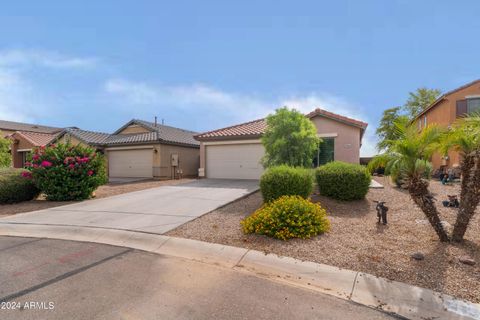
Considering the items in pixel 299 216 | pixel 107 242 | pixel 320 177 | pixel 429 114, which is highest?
pixel 429 114

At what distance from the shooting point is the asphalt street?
2.99 m

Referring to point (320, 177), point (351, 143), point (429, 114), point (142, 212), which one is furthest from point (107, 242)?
point (429, 114)

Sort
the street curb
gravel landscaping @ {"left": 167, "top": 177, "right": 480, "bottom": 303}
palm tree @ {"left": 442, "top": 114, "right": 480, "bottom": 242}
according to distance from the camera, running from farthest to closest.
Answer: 1. palm tree @ {"left": 442, "top": 114, "right": 480, "bottom": 242}
2. gravel landscaping @ {"left": 167, "top": 177, "right": 480, "bottom": 303}
3. the street curb

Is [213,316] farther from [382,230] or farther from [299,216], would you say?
[382,230]

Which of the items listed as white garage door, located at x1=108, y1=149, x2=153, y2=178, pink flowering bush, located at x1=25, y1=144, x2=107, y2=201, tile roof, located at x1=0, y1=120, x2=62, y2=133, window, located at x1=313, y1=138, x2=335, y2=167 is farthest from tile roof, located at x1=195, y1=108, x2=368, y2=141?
tile roof, located at x1=0, y1=120, x2=62, y2=133

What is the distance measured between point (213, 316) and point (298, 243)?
2.57m

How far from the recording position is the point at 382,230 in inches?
230

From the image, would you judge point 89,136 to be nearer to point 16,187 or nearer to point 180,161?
point 180,161

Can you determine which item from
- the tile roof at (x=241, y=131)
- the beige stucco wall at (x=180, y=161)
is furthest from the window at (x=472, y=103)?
the beige stucco wall at (x=180, y=161)

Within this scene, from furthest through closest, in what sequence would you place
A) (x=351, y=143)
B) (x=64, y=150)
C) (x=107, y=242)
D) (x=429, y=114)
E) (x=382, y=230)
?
(x=429, y=114), (x=351, y=143), (x=64, y=150), (x=382, y=230), (x=107, y=242)

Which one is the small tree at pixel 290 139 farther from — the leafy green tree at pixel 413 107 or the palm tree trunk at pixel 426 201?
the leafy green tree at pixel 413 107

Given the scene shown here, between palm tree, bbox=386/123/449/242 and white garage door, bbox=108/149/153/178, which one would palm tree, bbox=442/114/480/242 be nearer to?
palm tree, bbox=386/123/449/242

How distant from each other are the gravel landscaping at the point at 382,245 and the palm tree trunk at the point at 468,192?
1.04ft

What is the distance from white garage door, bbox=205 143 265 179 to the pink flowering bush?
7864 mm
